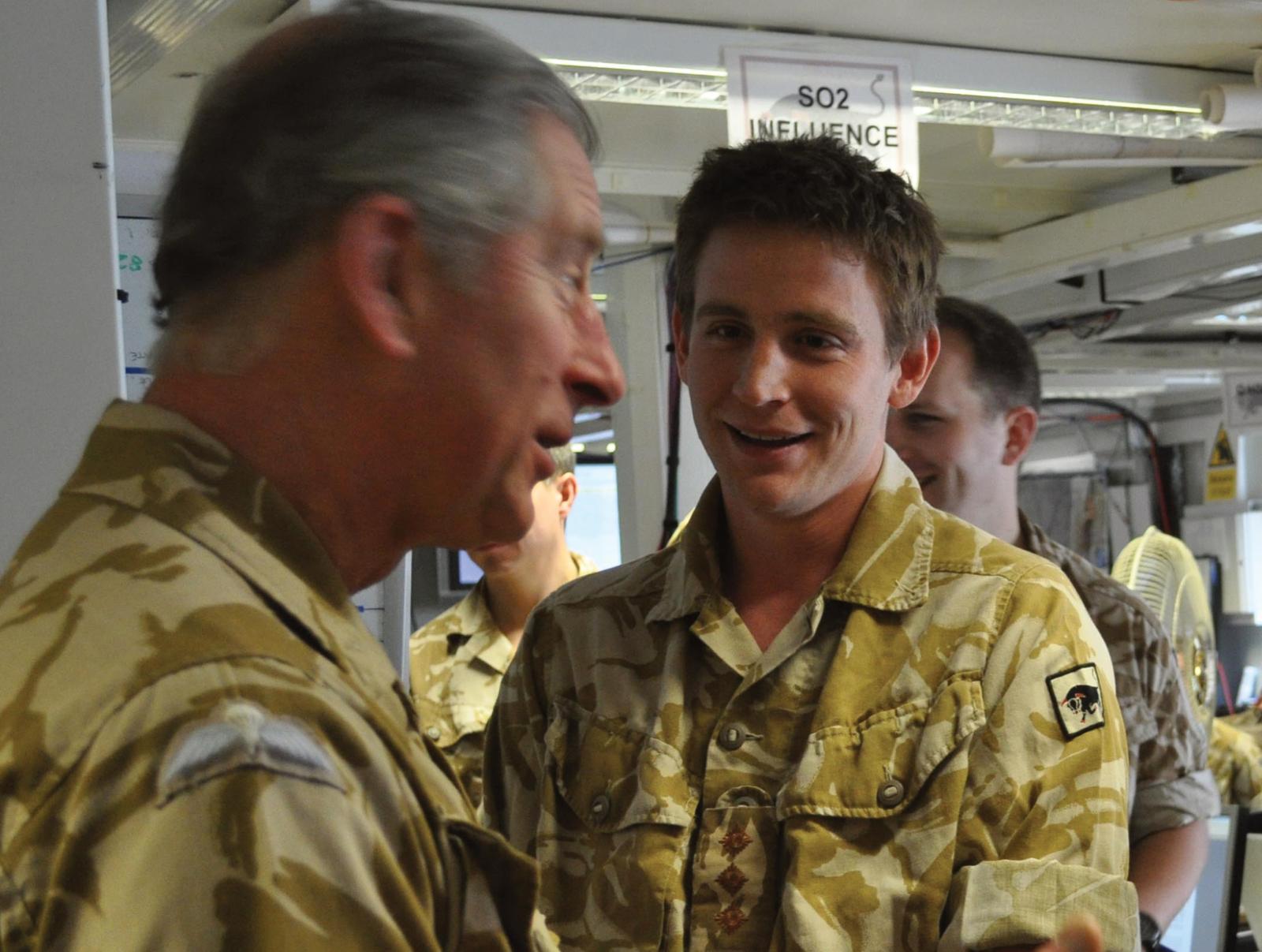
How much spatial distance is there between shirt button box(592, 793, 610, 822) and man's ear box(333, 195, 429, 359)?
789mm

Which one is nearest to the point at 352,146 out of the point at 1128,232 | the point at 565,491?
the point at 565,491

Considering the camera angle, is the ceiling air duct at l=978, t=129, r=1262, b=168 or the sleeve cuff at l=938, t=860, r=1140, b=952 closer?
the sleeve cuff at l=938, t=860, r=1140, b=952

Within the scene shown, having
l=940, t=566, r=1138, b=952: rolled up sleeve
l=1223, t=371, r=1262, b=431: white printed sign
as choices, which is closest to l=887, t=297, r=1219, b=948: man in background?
l=940, t=566, r=1138, b=952: rolled up sleeve

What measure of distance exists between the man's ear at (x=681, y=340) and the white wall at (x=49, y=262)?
64cm

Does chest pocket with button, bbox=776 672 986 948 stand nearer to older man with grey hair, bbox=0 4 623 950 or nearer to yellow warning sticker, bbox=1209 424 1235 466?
older man with grey hair, bbox=0 4 623 950

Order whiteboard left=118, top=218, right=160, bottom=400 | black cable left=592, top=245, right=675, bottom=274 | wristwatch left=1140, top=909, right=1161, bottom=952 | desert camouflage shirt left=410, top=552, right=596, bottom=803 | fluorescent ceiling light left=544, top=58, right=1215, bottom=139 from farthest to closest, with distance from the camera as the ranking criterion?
black cable left=592, top=245, right=675, bottom=274, fluorescent ceiling light left=544, top=58, right=1215, bottom=139, desert camouflage shirt left=410, top=552, right=596, bottom=803, wristwatch left=1140, top=909, right=1161, bottom=952, whiteboard left=118, top=218, right=160, bottom=400

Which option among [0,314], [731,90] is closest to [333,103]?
[0,314]

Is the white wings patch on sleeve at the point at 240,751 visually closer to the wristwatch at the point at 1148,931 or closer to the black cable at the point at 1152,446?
the wristwatch at the point at 1148,931

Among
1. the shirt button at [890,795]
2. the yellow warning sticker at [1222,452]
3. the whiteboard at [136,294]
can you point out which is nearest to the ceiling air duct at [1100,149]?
the whiteboard at [136,294]

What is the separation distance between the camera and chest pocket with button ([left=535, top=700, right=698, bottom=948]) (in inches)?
57.1

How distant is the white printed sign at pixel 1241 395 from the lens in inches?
383

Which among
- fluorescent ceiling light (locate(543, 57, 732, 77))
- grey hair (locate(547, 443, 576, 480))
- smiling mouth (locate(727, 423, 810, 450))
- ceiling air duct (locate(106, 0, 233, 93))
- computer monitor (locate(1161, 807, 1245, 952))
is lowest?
computer monitor (locate(1161, 807, 1245, 952))

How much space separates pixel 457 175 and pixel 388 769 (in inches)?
13.7

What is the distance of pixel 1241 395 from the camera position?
9773 mm
